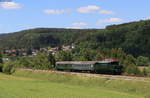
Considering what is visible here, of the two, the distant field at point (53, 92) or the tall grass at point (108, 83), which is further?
the tall grass at point (108, 83)

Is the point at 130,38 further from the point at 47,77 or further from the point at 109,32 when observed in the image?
the point at 47,77

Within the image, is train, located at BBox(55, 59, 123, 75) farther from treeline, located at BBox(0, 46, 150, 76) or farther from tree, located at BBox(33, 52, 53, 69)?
tree, located at BBox(33, 52, 53, 69)

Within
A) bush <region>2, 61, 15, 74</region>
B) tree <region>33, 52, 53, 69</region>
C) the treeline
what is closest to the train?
the treeline

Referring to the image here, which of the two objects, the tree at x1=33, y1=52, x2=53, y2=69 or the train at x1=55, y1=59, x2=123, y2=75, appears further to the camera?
the tree at x1=33, y1=52, x2=53, y2=69

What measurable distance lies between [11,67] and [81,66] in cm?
3261

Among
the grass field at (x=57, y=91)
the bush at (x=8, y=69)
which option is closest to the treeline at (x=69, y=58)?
the bush at (x=8, y=69)

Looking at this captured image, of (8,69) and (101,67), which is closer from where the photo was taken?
A: (101,67)

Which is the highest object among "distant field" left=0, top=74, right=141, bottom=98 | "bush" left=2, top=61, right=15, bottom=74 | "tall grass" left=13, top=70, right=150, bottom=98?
"distant field" left=0, top=74, right=141, bottom=98

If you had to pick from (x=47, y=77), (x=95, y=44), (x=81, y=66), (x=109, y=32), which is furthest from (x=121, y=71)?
(x=109, y=32)

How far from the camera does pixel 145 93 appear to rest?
3206 cm

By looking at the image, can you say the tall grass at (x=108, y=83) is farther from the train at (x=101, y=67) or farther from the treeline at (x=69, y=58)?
the treeline at (x=69, y=58)

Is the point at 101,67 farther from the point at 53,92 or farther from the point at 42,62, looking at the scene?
the point at 42,62

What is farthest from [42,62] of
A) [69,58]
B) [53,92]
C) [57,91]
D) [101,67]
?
[53,92]

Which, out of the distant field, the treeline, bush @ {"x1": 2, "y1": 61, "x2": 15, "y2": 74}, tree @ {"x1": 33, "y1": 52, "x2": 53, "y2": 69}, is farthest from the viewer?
tree @ {"x1": 33, "y1": 52, "x2": 53, "y2": 69}
